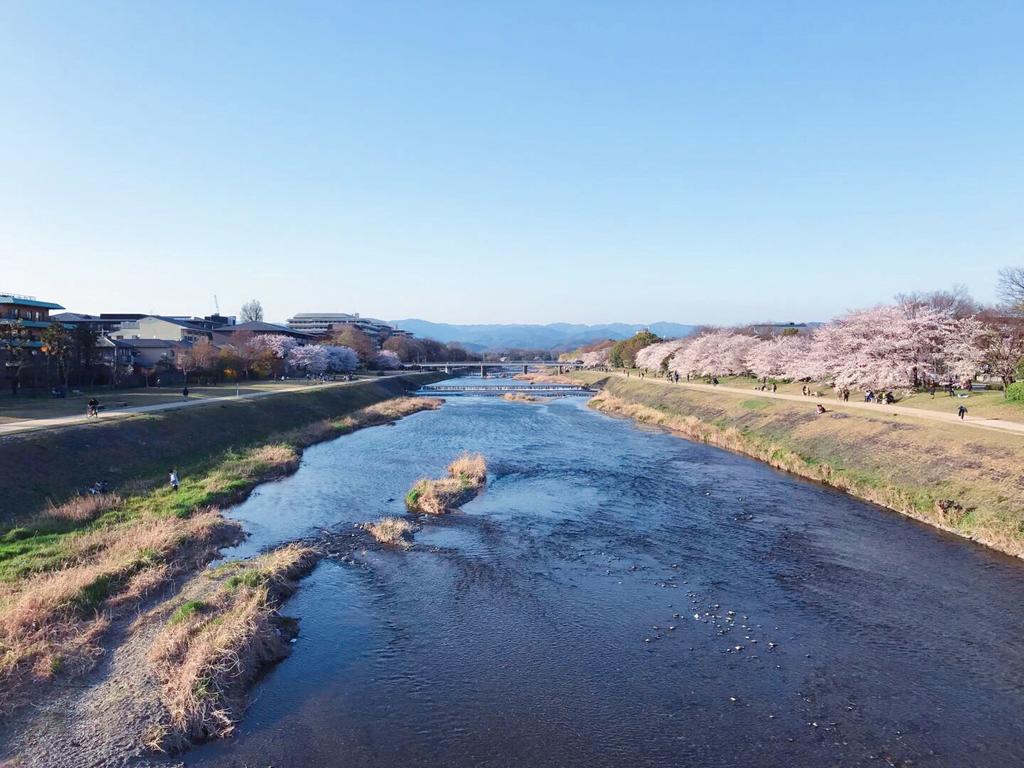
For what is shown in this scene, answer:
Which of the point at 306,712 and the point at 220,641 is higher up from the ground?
the point at 220,641

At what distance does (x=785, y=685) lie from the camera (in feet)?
39.1

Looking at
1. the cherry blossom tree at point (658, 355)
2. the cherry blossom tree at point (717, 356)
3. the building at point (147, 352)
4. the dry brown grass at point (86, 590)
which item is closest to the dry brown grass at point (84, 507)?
the dry brown grass at point (86, 590)

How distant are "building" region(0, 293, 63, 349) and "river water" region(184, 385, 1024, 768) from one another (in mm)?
39487

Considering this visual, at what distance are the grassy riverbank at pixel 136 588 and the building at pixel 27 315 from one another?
30.3 meters

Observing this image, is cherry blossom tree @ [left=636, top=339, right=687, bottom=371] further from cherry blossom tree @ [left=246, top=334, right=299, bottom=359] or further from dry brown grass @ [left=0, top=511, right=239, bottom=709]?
dry brown grass @ [left=0, top=511, right=239, bottom=709]

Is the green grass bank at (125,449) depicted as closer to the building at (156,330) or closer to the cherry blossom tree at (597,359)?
the building at (156,330)

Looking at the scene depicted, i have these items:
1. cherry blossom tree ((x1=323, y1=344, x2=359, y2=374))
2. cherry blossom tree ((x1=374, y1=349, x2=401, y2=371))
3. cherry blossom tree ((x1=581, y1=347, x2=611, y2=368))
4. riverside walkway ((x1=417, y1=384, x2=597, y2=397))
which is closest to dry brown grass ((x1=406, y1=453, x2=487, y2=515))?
riverside walkway ((x1=417, y1=384, x2=597, y2=397))

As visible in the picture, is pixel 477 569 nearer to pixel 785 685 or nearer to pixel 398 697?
pixel 398 697

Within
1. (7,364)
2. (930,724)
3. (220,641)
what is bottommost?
(930,724)

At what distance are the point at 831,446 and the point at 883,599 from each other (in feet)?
58.1

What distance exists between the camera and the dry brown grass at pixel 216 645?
33.9 feet

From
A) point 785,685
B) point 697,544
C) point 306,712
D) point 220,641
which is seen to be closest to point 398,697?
point 306,712

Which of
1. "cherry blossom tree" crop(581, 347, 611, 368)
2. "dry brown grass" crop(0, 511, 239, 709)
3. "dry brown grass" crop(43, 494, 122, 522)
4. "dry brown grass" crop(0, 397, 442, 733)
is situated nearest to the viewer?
"dry brown grass" crop(0, 511, 239, 709)

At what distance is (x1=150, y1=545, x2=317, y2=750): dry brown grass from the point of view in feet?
33.9
